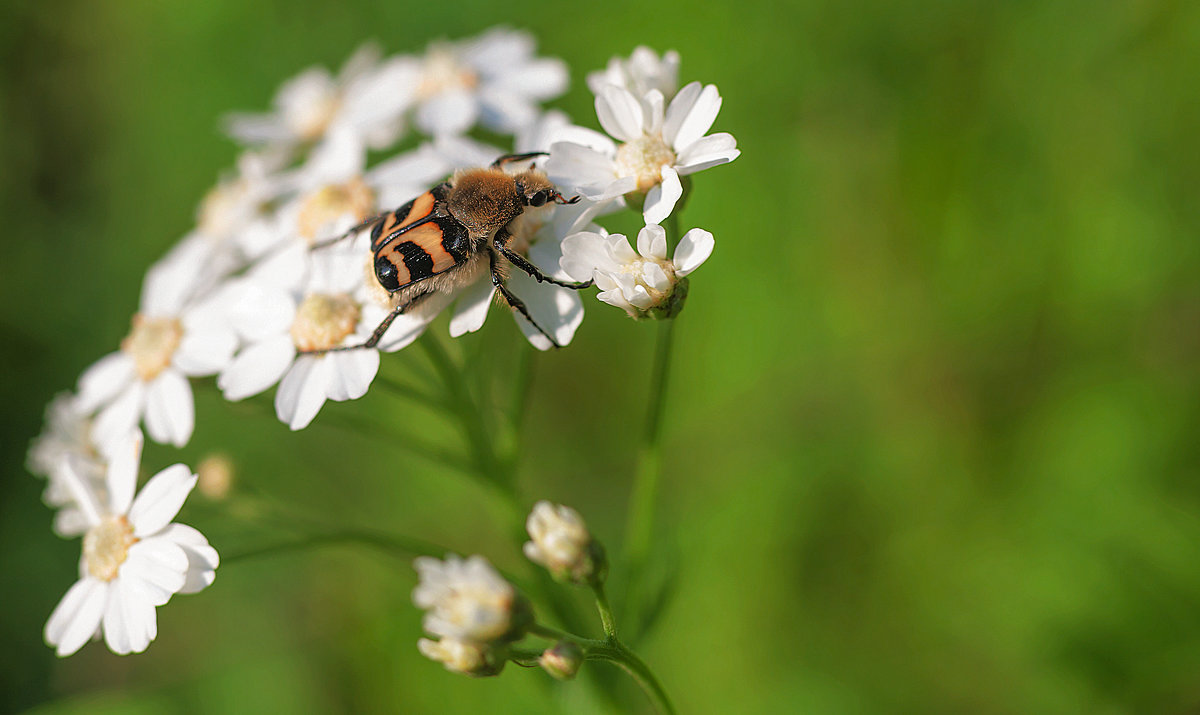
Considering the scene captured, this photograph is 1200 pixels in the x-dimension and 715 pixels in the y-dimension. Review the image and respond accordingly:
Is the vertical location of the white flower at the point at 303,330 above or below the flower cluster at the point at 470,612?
above

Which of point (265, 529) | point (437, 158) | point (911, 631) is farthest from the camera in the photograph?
point (911, 631)

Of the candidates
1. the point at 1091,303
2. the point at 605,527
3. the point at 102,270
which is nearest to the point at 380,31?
the point at 102,270

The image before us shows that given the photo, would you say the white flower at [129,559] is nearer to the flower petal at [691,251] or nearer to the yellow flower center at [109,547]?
the yellow flower center at [109,547]

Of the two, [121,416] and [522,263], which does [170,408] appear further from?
[522,263]

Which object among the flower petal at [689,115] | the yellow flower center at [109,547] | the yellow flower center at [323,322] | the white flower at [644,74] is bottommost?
the yellow flower center at [109,547]

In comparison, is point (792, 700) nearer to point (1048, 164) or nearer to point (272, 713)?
point (272, 713)

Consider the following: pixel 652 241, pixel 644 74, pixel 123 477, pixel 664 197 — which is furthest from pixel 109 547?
pixel 644 74

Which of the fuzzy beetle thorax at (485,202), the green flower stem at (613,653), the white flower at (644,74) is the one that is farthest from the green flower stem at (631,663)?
the white flower at (644,74)
